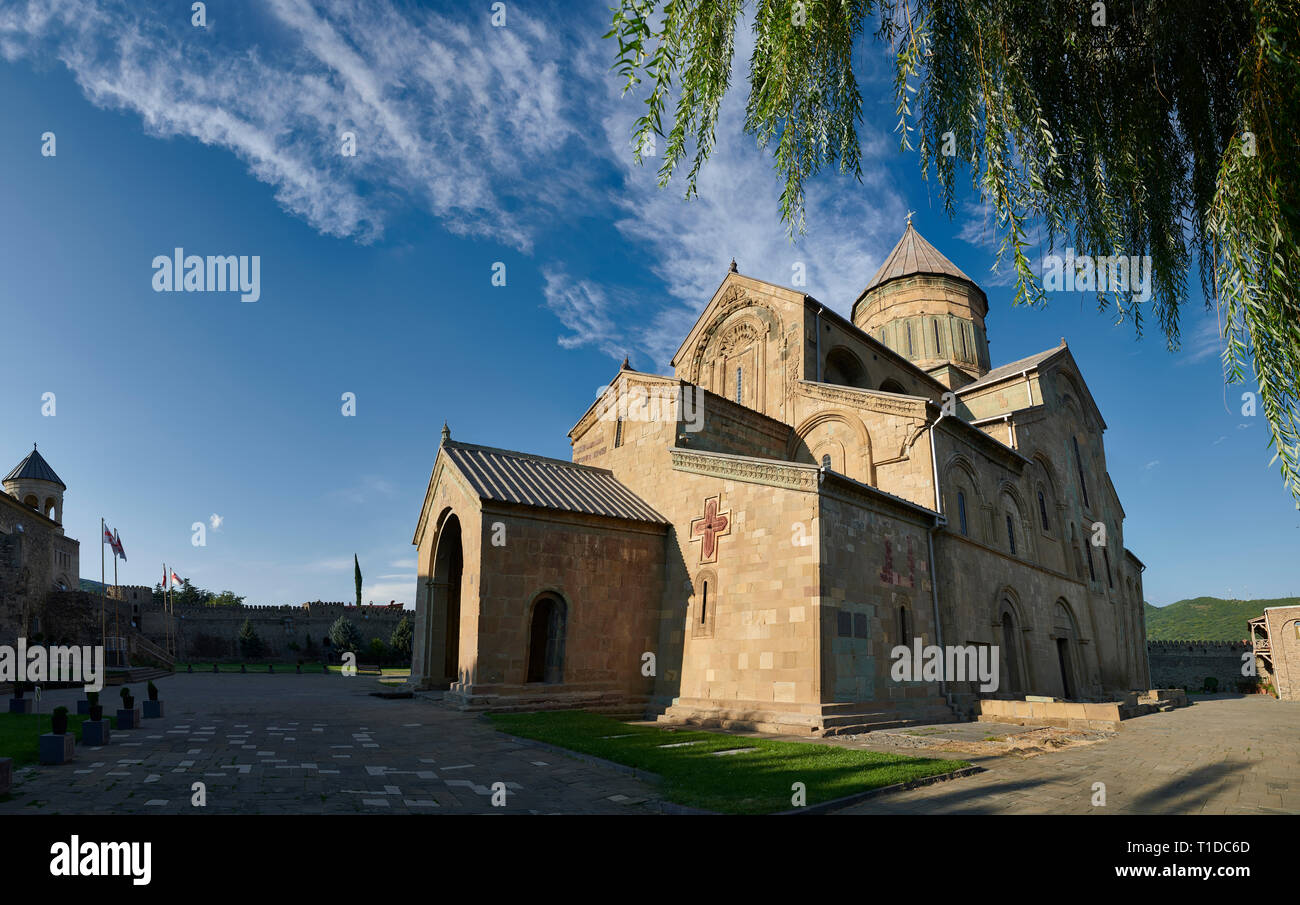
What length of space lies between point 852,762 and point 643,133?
8329mm

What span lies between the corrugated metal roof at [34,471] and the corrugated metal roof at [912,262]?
54.1m

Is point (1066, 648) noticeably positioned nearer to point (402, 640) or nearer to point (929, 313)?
point (929, 313)

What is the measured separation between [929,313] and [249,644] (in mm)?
48529

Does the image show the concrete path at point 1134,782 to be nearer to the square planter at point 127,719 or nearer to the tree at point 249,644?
the square planter at point 127,719

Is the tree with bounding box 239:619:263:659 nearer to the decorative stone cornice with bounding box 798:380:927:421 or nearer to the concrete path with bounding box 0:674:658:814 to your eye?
the concrete path with bounding box 0:674:658:814

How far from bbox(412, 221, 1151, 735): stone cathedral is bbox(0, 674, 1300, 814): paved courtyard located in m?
2.43

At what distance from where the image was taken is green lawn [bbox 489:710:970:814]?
7.20m

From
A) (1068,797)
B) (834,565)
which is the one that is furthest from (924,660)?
(1068,797)

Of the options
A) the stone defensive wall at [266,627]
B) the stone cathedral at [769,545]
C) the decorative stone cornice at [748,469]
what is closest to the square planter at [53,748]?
the stone cathedral at [769,545]

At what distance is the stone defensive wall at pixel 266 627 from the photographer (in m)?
46.8

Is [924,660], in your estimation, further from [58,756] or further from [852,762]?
[58,756]

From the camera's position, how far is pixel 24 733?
11281 millimetres

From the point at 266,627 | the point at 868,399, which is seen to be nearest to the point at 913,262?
the point at 868,399

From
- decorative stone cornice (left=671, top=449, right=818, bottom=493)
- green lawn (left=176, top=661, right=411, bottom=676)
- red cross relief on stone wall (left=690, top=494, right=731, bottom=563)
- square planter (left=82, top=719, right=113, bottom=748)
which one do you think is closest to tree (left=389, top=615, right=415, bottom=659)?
green lawn (left=176, top=661, right=411, bottom=676)
